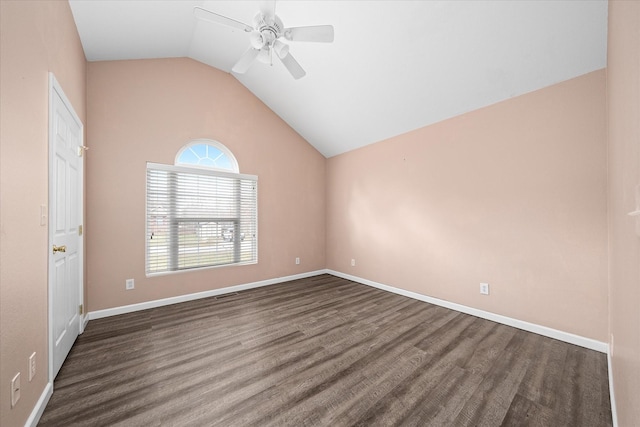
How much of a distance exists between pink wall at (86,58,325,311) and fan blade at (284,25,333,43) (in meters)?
2.20

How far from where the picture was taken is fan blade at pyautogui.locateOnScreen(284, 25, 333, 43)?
186cm

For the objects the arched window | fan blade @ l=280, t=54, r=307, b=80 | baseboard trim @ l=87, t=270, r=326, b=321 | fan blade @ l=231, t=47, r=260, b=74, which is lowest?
baseboard trim @ l=87, t=270, r=326, b=321

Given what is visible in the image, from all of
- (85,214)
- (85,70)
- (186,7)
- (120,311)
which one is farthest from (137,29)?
(120,311)

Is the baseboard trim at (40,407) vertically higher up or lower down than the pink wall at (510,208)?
lower down

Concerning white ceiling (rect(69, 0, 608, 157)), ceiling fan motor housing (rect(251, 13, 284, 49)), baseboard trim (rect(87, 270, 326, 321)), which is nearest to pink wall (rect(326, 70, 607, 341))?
white ceiling (rect(69, 0, 608, 157))

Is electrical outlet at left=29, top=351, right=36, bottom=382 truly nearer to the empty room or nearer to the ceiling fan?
the empty room

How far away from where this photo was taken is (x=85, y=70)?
2.73 metres

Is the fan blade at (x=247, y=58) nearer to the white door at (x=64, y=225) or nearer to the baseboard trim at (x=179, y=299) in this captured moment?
the white door at (x=64, y=225)

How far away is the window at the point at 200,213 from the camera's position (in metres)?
3.23

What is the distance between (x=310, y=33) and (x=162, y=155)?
2509mm

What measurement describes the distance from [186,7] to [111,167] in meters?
1.98

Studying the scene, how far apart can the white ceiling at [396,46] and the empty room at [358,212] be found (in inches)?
0.9

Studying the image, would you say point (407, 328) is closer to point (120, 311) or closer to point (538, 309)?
point (538, 309)

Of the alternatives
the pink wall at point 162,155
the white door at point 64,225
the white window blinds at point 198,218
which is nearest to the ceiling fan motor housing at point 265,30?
the white door at point 64,225
